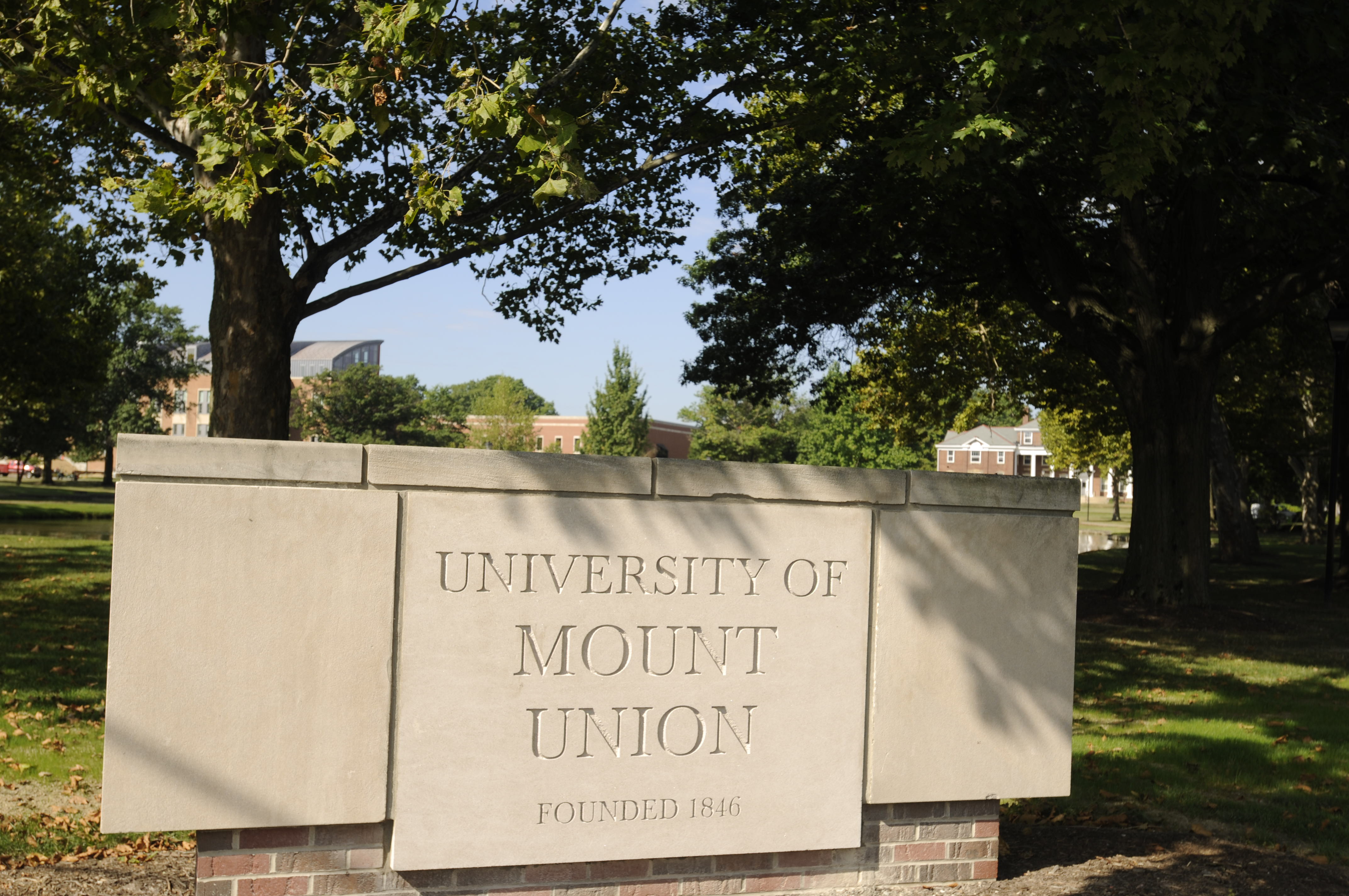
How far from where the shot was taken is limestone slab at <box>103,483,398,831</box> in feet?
13.1

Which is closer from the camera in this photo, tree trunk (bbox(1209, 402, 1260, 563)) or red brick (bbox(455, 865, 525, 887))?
red brick (bbox(455, 865, 525, 887))

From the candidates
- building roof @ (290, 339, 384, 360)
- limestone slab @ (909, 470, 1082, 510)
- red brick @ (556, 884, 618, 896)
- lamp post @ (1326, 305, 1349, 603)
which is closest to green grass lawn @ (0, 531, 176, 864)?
red brick @ (556, 884, 618, 896)

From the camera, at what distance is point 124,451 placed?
13.0 ft

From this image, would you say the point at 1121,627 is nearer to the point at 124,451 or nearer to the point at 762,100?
the point at 762,100

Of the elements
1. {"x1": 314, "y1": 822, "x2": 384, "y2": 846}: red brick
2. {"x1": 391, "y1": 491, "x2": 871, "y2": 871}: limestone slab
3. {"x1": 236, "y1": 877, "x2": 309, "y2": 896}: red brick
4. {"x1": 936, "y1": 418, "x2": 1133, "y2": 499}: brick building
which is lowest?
{"x1": 236, "y1": 877, "x2": 309, "y2": 896}: red brick

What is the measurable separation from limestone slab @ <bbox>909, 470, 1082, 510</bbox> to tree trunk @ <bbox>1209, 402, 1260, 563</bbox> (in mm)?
22179

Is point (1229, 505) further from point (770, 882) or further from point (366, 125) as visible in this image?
point (770, 882)

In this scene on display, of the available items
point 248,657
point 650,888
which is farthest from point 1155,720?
point 248,657

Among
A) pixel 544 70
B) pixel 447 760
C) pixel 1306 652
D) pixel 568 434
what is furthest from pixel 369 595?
pixel 568 434

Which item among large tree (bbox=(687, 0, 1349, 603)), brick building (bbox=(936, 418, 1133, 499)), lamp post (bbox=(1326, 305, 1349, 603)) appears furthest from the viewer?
brick building (bbox=(936, 418, 1133, 499))

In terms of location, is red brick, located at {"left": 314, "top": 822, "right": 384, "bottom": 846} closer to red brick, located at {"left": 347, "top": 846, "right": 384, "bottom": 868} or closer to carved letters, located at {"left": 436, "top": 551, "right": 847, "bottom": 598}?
red brick, located at {"left": 347, "top": 846, "right": 384, "bottom": 868}

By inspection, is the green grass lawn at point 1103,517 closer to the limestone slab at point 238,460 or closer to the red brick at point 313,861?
the red brick at point 313,861

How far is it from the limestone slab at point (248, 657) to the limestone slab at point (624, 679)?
0.52ft

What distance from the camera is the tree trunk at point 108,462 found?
70688 mm
